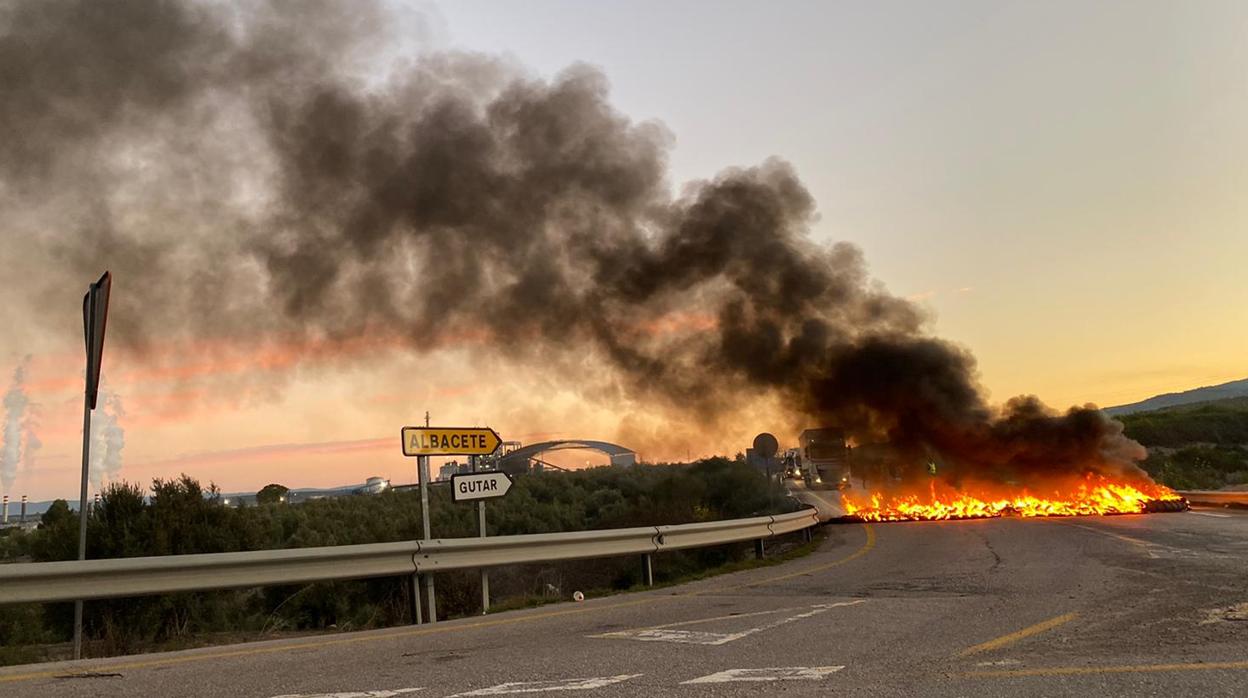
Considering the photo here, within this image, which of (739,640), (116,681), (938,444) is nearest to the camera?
(116,681)

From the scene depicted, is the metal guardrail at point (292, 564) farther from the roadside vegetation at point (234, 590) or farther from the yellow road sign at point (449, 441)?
the yellow road sign at point (449, 441)

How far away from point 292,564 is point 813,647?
4882 mm

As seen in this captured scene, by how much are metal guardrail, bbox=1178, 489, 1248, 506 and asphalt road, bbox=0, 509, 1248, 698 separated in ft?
38.7

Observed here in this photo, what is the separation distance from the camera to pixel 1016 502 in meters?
23.2

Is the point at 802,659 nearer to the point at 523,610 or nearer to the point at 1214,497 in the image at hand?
the point at 523,610

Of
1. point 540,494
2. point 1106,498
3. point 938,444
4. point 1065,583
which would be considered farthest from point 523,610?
point 540,494

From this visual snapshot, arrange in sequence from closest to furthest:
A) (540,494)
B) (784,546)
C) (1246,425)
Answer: (784,546) < (540,494) < (1246,425)

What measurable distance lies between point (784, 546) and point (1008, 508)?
28.4ft

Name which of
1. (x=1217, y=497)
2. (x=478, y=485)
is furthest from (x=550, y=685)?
(x=1217, y=497)

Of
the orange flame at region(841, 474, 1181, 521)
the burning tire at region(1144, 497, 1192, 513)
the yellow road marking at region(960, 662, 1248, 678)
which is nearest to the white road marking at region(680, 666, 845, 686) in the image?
the yellow road marking at region(960, 662, 1248, 678)

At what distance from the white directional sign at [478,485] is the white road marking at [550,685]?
562cm

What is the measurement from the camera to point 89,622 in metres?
9.41

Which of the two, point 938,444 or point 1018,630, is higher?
point 938,444

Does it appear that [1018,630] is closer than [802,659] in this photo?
No
